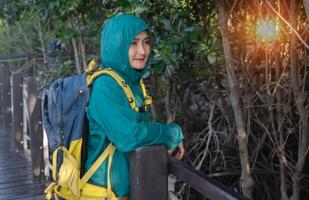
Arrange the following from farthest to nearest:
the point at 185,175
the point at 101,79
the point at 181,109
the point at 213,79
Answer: the point at 181,109 < the point at 213,79 < the point at 101,79 < the point at 185,175

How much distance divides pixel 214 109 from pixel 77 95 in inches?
106

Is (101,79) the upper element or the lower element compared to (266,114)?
upper

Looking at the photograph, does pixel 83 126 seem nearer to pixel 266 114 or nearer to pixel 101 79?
pixel 101 79

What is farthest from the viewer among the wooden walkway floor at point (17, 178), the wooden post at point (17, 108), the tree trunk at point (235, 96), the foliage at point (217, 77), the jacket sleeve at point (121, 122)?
the wooden post at point (17, 108)

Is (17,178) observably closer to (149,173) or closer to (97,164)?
(97,164)

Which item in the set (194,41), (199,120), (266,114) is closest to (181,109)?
(199,120)

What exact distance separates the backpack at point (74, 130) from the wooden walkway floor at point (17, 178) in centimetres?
231

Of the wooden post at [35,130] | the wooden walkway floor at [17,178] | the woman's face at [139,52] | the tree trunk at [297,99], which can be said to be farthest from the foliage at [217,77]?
the wooden walkway floor at [17,178]

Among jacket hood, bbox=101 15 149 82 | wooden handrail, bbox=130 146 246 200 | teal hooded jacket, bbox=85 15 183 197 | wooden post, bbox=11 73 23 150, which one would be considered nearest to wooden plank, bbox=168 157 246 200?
wooden handrail, bbox=130 146 246 200

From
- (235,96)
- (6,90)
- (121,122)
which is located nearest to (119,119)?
(121,122)

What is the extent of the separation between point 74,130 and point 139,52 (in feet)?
1.34

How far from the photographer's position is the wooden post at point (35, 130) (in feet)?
15.5

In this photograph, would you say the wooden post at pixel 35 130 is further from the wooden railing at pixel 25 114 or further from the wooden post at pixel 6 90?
the wooden post at pixel 6 90

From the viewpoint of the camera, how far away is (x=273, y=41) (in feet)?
8.88
